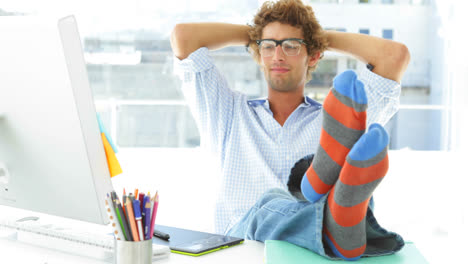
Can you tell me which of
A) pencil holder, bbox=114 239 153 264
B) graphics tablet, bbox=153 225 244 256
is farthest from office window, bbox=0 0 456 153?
pencil holder, bbox=114 239 153 264

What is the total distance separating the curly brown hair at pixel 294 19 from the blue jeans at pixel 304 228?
0.97 metres

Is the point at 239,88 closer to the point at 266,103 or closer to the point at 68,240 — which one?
the point at 266,103

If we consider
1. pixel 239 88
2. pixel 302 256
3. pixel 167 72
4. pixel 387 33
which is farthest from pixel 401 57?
pixel 167 72

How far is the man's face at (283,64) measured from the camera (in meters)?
1.90

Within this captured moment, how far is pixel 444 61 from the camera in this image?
15.0 feet

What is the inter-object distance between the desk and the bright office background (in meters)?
2.58

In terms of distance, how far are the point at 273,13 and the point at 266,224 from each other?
1.06 meters

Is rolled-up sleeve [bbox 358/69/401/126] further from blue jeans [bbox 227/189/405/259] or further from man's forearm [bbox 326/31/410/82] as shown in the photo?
blue jeans [bbox 227/189/405/259]

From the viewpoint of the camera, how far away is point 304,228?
107 cm

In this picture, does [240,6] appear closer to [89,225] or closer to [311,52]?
[311,52]

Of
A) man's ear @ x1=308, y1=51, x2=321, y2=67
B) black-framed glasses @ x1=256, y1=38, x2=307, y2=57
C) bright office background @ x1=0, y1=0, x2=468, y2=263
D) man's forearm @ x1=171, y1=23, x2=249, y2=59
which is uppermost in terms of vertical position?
man's forearm @ x1=171, y1=23, x2=249, y2=59

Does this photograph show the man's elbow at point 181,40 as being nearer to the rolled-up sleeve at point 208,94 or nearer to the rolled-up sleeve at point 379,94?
the rolled-up sleeve at point 208,94

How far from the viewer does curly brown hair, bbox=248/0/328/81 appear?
6.49 feet

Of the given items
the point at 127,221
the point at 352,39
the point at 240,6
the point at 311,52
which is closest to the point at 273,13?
the point at 311,52
